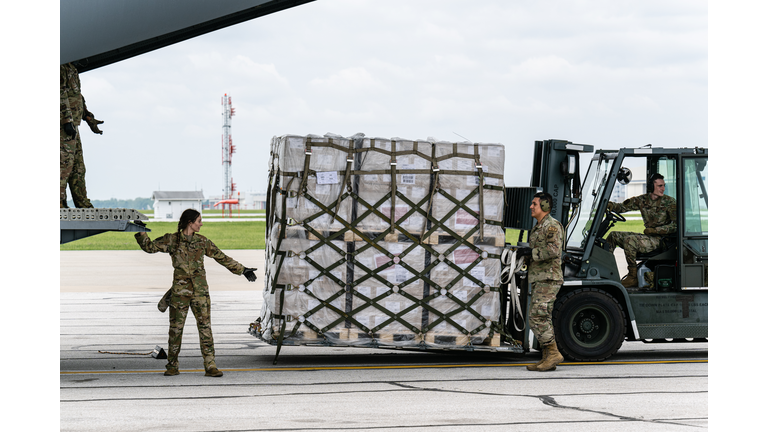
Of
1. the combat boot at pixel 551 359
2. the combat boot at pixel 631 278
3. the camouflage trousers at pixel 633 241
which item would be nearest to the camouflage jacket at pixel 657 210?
the camouflage trousers at pixel 633 241

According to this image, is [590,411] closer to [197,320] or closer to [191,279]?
[197,320]

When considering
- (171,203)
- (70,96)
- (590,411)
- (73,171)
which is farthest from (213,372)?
(171,203)

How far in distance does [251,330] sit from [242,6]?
3836 millimetres

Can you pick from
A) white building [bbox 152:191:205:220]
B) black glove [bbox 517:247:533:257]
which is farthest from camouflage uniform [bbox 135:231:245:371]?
white building [bbox 152:191:205:220]

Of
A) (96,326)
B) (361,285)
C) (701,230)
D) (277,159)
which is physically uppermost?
(277,159)

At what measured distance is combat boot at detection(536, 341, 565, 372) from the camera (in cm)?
902

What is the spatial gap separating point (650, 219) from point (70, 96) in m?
7.00

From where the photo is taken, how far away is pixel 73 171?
8875 millimetres

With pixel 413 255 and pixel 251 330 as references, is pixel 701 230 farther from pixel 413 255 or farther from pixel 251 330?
pixel 251 330

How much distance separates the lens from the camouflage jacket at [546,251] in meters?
8.95

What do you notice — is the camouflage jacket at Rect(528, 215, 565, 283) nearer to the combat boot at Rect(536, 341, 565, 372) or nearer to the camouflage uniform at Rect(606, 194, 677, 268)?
the combat boot at Rect(536, 341, 565, 372)

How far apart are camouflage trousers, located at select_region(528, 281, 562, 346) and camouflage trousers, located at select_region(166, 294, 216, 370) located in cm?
364

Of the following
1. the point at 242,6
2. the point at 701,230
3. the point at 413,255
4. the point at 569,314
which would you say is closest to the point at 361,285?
the point at 413,255

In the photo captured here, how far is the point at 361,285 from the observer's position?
8.95m
